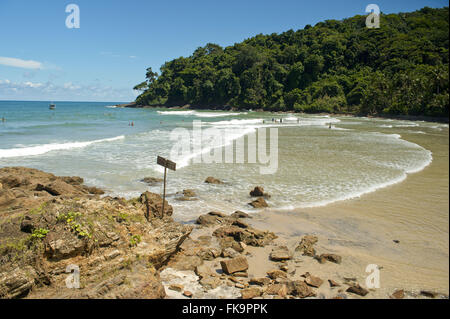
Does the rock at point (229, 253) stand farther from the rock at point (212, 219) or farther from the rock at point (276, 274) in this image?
the rock at point (212, 219)

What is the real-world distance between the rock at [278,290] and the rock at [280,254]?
1196mm

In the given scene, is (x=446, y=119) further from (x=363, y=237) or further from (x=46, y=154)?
(x=46, y=154)

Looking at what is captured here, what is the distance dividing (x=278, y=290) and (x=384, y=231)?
3.85 m

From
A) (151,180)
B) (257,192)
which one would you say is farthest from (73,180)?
(257,192)

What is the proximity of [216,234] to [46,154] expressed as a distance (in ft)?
56.2

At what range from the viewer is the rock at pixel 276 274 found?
5.53m

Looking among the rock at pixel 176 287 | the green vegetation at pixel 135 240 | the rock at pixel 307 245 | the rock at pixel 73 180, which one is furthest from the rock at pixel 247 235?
the rock at pixel 73 180

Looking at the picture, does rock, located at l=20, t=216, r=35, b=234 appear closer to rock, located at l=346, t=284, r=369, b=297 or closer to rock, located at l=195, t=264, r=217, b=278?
rock, located at l=195, t=264, r=217, b=278

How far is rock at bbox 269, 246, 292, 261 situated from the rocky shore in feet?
0.07

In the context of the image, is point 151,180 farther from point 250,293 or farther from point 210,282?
point 250,293

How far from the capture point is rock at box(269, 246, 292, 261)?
6.24 metres

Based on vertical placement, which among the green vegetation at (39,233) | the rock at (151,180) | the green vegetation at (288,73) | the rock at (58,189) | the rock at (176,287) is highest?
the green vegetation at (288,73)

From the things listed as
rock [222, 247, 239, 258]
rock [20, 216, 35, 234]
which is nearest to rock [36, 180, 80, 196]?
rock [20, 216, 35, 234]
